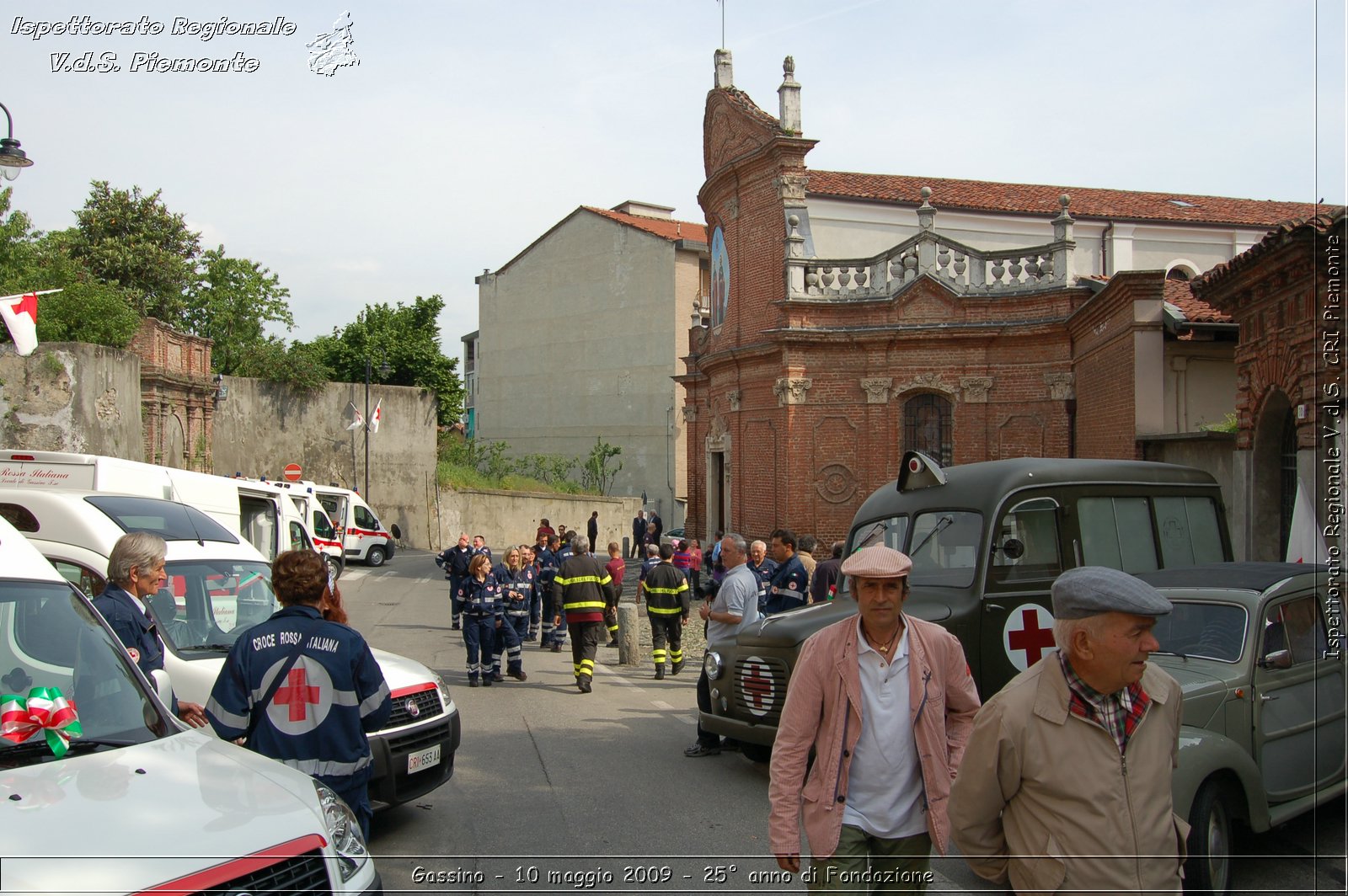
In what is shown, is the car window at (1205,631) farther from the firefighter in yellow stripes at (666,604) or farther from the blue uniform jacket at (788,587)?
the firefighter in yellow stripes at (666,604)

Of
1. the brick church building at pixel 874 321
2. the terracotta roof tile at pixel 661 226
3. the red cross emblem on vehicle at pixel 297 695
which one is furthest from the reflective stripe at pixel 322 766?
the terracotta roof tile at pixel 661 226

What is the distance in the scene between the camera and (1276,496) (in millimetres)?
11914

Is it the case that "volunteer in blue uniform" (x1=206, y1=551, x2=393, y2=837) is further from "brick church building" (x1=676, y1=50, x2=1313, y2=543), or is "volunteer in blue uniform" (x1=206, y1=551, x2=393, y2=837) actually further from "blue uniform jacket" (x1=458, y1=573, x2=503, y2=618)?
"brick church building" (x1=676, y1=50, x2=1313, y2=543)

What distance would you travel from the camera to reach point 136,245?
3800 centimetres

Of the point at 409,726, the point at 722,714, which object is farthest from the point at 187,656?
the point at 722,714

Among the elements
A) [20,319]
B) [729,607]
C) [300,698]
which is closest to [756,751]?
[729,607]

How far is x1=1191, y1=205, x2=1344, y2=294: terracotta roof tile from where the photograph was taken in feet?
30.2

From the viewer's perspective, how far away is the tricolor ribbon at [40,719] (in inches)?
153

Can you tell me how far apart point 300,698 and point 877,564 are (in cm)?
271

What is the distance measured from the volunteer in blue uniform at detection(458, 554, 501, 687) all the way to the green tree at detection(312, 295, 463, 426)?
3596 centimetres

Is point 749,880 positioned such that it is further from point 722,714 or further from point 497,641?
point 497,641

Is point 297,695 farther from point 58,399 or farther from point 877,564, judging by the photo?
point 58,399

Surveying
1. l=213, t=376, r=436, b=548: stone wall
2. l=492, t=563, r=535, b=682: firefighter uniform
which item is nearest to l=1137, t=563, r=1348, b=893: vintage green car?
l=492, t=563, r=535, b=682: firefighter uniform

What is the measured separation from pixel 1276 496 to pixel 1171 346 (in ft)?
15.1
